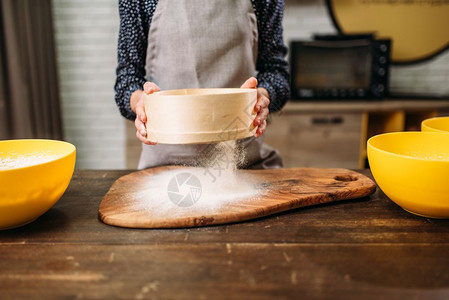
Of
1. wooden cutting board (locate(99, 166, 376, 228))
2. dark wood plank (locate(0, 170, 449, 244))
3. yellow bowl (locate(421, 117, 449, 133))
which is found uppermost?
yellow bowl (locate(421, 117, 449, 133))

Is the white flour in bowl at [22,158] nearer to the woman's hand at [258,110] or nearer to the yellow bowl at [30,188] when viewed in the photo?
the yellow bowl at [30,188]

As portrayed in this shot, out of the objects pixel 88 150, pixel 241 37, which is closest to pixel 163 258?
pixel 241 37

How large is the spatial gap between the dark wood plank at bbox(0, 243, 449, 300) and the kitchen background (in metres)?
2.27

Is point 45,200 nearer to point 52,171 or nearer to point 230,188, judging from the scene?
point 52,171

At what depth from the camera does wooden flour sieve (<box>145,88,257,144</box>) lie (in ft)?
2.45

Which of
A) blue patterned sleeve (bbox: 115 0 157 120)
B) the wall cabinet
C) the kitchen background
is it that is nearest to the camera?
blue patterned sleeve (bbox: 115 0 157 120)

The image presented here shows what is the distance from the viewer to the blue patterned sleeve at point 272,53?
1297 mm

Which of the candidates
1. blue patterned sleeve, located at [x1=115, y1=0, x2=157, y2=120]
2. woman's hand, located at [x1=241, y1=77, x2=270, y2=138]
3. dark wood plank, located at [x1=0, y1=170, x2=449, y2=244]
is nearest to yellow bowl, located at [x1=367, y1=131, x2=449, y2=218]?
dark wood plank, located at [x1=0, y1=170, x2=449, y2=244]

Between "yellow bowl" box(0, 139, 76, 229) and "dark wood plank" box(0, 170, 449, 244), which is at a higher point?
"yellow bowl" box(0, 139, 76, 229)

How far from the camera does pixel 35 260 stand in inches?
25.1

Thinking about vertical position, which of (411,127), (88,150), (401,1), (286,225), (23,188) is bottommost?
(88,150)

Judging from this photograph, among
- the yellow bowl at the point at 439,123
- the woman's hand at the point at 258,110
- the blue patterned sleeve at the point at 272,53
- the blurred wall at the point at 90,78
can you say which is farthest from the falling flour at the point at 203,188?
the blurred wall at the point at 90,78

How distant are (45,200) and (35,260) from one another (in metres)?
0.15

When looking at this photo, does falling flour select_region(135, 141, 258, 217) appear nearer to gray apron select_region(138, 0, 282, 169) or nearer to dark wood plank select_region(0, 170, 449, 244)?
dark wood plank select_region(0, 170, 449, 244)
